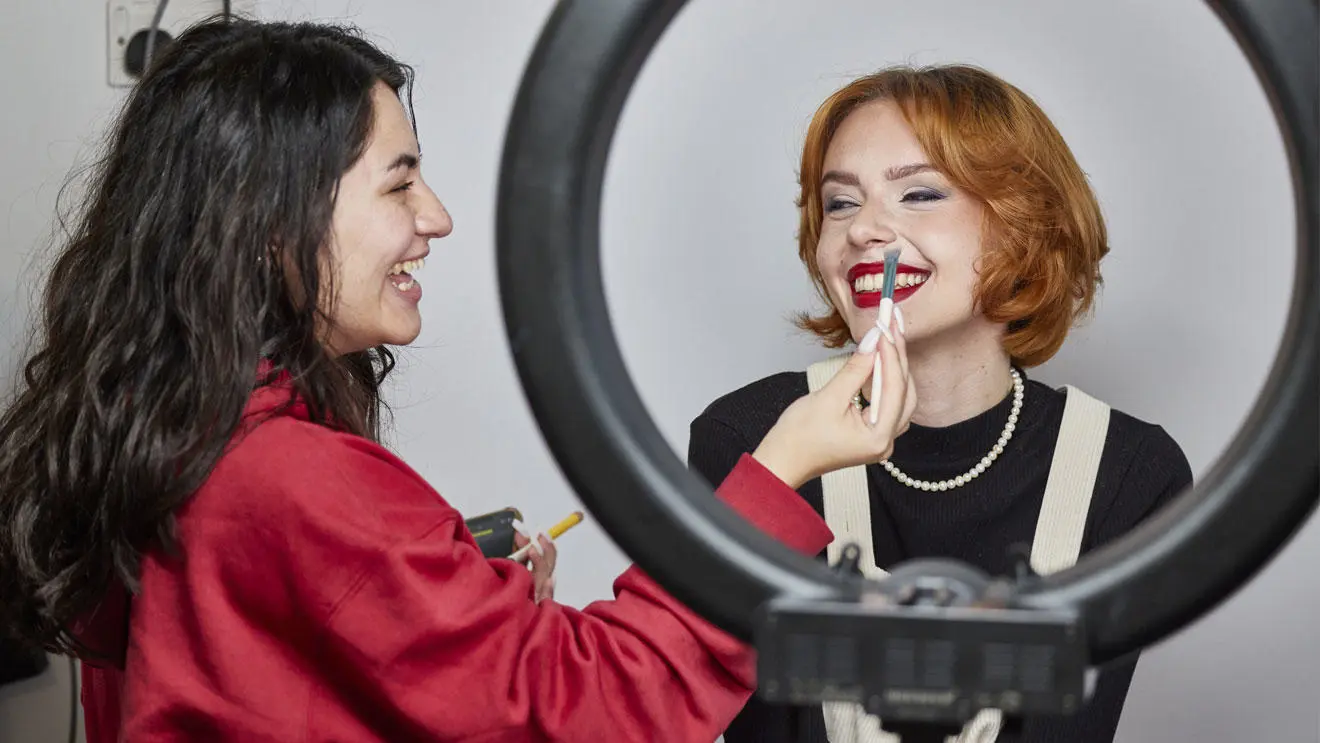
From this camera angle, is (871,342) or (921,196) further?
(921,196)

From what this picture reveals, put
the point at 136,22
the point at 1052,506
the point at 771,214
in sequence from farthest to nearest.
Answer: the point at 136,22
the point at 771,214
the point at 1052,506

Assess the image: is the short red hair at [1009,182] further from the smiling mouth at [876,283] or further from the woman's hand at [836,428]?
the woman's hand at [836,428]

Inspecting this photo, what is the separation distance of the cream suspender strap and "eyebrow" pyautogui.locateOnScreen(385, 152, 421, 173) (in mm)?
484

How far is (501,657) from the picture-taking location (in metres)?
0.81

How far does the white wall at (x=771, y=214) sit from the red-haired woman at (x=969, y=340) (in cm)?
28

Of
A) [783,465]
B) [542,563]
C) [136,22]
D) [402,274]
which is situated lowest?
[542,563]

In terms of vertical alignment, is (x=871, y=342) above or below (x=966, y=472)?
above

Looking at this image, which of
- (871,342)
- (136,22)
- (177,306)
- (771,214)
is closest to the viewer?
(871,342)

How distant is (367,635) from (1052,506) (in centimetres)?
67

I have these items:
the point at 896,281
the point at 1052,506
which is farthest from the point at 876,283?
the point at 1052,506

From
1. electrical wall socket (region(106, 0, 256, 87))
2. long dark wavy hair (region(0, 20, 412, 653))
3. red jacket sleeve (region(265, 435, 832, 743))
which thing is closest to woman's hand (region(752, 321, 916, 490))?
red jacket sleeve (region(265, 435, 832, 743))

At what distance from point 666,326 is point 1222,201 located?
66 centimetres

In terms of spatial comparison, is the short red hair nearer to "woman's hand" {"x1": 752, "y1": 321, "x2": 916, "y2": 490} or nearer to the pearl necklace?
the pearl necklace

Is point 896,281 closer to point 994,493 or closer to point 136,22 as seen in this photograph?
point 994,493
